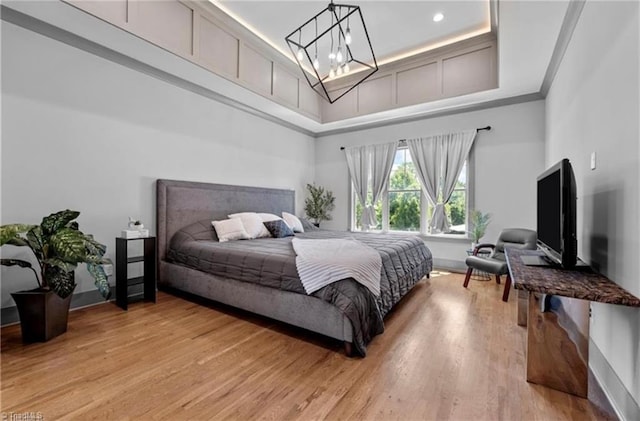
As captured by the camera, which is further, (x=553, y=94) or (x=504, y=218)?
(x=504, y=218)

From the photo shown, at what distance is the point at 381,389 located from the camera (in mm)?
1688

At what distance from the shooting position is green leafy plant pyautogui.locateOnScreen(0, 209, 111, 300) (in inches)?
85.2

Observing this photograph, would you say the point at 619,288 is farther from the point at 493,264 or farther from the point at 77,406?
the point at 77,406

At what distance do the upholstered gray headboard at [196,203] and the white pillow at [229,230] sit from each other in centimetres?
34

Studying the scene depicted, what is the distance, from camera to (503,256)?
3.60 metres

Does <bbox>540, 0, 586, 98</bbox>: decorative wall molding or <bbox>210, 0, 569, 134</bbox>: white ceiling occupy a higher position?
<bbox>210, 0, 569, 134</bbox>: white ceiling

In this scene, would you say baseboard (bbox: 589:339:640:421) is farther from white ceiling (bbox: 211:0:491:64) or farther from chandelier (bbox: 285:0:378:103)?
white ceiling (bbox: 211:0:491:64)

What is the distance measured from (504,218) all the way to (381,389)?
145 inches

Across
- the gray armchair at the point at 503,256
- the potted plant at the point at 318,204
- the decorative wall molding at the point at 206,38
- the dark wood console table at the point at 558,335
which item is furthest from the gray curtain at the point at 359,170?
the dark wood console table at the point at 558,335

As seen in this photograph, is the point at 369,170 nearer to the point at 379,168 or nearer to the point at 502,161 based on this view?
the point at 379,168

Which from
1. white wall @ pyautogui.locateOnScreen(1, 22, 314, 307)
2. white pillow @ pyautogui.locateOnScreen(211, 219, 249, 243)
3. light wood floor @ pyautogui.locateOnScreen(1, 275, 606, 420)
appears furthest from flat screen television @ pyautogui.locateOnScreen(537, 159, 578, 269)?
white wall @ pyautogui.locateOnScreen(1, 22, 314, 307)

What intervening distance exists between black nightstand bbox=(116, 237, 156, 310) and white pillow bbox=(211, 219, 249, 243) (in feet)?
2.55

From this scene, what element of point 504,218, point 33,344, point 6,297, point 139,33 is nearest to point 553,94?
point 504,218

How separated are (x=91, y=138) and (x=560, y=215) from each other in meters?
4.20
